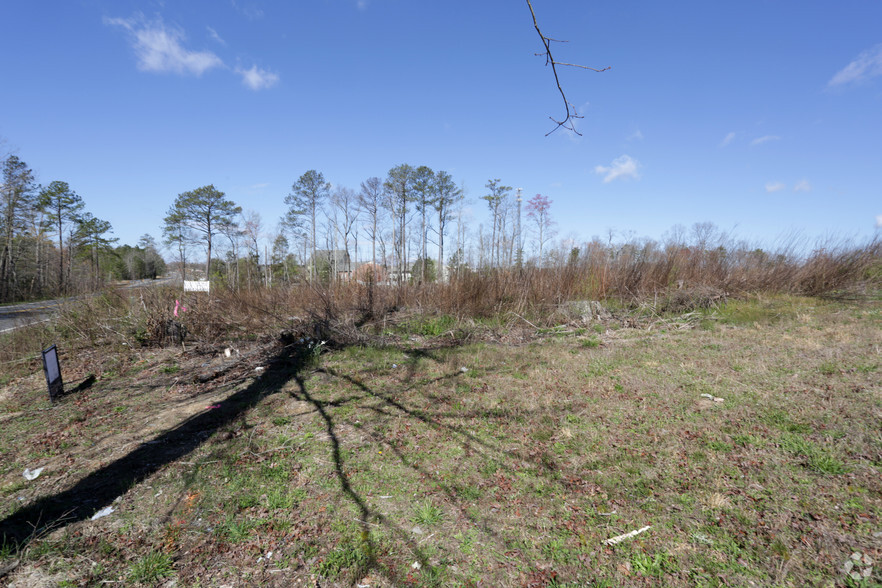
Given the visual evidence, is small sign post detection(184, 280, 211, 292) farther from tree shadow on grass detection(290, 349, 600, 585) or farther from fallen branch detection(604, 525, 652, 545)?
fallen branch detection(604, 525, 652, 545)

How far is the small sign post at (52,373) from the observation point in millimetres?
4648

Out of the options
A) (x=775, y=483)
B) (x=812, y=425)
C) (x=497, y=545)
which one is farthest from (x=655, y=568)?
(x=812, y=425)

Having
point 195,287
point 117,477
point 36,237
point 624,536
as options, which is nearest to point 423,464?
point 624,536

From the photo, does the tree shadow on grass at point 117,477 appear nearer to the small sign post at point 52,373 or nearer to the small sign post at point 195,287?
the small sign post at point 52,373

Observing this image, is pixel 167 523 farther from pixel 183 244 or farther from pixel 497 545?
pixel 183 244

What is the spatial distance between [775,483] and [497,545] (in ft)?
7.36

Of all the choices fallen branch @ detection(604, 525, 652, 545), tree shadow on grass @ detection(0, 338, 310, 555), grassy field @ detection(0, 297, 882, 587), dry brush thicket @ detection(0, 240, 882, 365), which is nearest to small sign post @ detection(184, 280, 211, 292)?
dry brush thicket @ detection(0, 240, 882, 365)

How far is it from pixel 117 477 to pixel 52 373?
301cm

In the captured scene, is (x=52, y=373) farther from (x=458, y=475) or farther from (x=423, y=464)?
(x=458, y=475)

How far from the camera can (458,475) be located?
3121 mm

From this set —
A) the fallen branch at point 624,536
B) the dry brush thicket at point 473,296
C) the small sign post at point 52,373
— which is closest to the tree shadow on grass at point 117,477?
the small sign post at point 52,373

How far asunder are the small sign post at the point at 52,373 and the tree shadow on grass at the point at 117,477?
2166mm

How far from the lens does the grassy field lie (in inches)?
84.5

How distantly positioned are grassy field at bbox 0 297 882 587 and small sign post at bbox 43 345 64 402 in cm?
19
